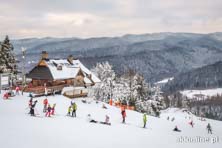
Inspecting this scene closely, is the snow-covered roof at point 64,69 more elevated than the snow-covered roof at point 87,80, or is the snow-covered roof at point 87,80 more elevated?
the snow-covered roof at point 64,69

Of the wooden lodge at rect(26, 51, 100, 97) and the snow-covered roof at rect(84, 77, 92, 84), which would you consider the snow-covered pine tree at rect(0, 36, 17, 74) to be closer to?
the wooden lodge at rect(26, 51, 100, 97)

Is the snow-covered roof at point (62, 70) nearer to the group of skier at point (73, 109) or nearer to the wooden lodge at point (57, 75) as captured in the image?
the wooden lodge at point (57, 75)

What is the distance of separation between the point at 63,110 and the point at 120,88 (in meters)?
39.8

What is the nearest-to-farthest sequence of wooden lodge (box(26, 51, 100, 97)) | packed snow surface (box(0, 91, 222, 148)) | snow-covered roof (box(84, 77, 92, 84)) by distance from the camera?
1. packed snow surface (box(0, 91, 222, 148))
2. wooden lodge (box(26, 51, 100, 97))
3. snow-covered roof (box(84, 77, 92, 84))

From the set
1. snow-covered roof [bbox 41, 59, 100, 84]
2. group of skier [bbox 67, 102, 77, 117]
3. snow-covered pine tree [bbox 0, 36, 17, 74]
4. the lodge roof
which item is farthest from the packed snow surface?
snow-covered pine tree [bbox 0, 36, 17, 74]

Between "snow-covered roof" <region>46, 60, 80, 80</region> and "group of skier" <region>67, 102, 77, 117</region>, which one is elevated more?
"snow-covered roof" <region>46, 60, 80, 80</region>

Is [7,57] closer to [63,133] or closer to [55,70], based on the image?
[55,70]

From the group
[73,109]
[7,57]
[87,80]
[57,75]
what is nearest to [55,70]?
[57,75]

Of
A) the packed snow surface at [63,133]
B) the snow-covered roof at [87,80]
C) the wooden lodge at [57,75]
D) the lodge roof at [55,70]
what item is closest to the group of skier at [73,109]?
the packed snow surface at [63,133]

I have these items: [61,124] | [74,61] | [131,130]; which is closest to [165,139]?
[131,130]

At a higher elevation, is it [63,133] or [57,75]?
[57,75]

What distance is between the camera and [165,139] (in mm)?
28500

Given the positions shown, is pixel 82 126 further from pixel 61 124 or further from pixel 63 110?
pixel 63 110

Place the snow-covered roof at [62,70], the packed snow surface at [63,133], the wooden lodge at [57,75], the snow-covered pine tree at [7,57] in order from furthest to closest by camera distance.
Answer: the snow-covered pine tree at [7,57] < the snow-covered roof at [62,70] < the wooden lodge at [57,75] < the packed snow surface at [63,133]
